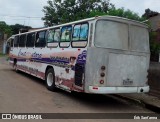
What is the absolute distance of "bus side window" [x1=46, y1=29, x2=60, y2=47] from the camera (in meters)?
13.4

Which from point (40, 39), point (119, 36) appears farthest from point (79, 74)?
point (40, 39)

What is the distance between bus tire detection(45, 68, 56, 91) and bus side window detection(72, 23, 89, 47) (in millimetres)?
2494

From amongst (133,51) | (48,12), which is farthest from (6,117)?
(48,12)

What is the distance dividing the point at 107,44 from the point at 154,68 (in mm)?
4298

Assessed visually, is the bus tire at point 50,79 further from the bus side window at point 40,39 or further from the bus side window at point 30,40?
the bus side window at point 30,40

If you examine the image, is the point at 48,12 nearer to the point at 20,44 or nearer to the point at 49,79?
the point at 20,44

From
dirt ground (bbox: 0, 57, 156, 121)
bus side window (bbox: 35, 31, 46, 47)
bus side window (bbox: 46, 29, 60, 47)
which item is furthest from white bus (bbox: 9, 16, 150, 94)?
bus side window (bbox: 35, 31, 46, 47)

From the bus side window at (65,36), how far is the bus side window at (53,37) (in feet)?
1.64

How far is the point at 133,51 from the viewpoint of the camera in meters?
11.1

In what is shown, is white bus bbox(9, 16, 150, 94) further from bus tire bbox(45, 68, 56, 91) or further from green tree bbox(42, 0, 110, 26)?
green tree bbox(42, 0, 110, 26)

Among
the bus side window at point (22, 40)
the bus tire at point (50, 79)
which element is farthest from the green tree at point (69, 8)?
the bus tire at point (50, 79)

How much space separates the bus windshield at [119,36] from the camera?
34.3ft

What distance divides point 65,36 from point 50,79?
2.36 metres

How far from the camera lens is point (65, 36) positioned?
12.6 metres
